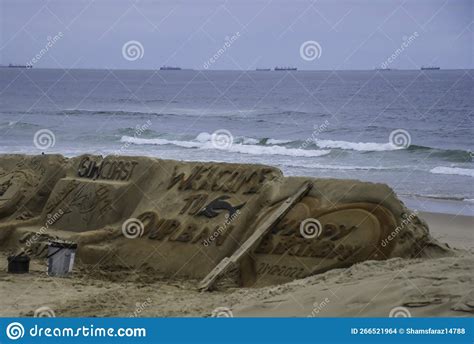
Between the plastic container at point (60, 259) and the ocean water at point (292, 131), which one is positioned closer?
the plastic container at point (60, 259)

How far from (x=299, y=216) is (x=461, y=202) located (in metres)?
10.5

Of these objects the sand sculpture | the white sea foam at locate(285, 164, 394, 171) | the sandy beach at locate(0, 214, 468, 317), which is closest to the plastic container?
the sandy beach at locate(0, 214, 468, 317)

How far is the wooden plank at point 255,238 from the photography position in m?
12.4

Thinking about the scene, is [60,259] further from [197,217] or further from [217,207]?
[217,207]

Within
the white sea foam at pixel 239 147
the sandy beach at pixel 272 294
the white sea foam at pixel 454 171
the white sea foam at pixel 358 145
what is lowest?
the sandy beach at pixel 272 294

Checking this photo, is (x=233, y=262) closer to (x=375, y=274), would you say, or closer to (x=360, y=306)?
(x=375, y=274)

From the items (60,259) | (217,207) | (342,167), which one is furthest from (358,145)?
(60,259)

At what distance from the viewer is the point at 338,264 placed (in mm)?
12164

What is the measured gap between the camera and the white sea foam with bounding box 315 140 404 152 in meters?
34.2

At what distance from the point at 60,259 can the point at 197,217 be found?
2209 millimetres

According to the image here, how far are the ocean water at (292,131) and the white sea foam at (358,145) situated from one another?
55 millimetres

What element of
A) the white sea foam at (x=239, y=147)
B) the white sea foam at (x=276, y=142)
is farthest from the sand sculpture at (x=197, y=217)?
the white sea foam at (x=276, y=142)

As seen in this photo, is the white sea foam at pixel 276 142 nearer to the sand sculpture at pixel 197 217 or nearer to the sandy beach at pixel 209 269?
the sandy beach at pixel 209 269

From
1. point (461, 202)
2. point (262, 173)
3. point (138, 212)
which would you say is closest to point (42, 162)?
point (138, 212)
